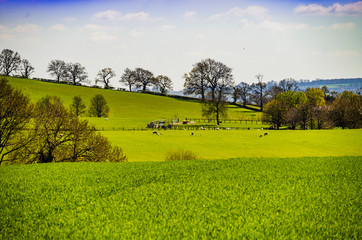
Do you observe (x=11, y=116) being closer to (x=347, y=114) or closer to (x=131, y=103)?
(x=347, y=114)

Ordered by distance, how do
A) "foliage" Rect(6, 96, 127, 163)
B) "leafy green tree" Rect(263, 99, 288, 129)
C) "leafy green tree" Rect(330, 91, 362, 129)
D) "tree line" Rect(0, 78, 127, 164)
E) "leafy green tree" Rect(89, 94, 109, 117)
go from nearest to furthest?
"tree line" Rect(0, 78, 127, 164) → "foliage" Rect(6, 96, 127, 163) → "leafy green tree" Rect(330, 91, 362, 129) → "leafy green tree" Rect(263, 99, 288, 129) → "leafy green tree" Rect(89, 94, 109, 117)

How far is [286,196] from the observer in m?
10.6

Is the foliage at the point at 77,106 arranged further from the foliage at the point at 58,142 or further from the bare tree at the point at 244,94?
the bare tree at the point at 244,94

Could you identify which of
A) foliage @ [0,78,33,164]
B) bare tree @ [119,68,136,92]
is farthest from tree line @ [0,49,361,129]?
foliage @ [0,78,33,164]

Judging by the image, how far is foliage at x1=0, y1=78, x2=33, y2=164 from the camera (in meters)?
21.9

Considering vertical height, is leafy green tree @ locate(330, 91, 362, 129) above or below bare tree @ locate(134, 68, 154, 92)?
below

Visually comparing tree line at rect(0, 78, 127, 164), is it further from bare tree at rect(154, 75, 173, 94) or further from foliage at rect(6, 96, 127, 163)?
bare tree at rect(154, 75, 173, 94)

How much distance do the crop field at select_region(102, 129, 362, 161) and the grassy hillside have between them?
4096 cm

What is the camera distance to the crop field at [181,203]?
25.6ft

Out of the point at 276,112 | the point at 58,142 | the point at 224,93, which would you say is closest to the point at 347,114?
the point at 276,112

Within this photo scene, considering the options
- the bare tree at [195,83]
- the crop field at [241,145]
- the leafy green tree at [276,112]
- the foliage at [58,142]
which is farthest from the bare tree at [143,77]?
the foliage at [58,142]

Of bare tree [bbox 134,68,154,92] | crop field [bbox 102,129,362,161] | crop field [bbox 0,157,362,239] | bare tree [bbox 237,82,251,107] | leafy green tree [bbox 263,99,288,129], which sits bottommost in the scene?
crop field [bbox 102,129,362,161]

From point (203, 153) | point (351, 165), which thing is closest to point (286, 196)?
point (351, 165)

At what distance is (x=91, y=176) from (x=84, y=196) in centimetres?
286
